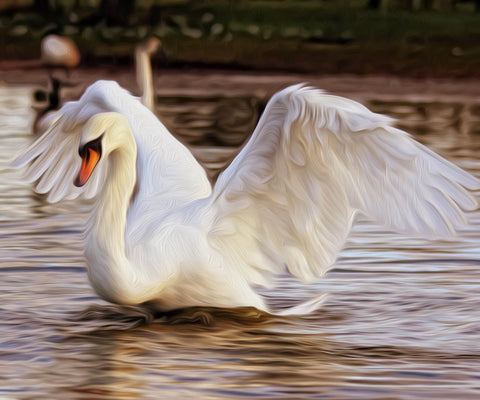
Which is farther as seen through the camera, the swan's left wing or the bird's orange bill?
the bird's orange bill

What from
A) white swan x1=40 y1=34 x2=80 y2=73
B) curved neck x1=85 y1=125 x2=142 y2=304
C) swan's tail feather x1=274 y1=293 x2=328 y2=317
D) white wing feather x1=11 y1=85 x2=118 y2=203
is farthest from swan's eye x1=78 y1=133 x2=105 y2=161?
white swan x1=40 y1=34 x2=80 y2=73

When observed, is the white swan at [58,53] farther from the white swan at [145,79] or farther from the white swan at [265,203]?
the white swan at [265,203]

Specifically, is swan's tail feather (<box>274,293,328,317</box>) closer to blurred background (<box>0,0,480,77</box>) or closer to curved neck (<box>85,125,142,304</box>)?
curved neck (<box>85,125,142,304</box>)

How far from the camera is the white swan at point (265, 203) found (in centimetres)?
657

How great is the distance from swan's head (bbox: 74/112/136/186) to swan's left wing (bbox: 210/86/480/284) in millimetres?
569

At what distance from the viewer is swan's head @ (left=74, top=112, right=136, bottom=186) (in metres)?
6.78

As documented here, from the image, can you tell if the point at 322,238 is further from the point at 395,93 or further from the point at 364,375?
the point at 395,93

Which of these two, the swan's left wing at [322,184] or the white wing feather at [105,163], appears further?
the white wing feather at [105,163]

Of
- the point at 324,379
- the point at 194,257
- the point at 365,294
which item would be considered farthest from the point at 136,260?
the point at 365,294

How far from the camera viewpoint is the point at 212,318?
295 inches

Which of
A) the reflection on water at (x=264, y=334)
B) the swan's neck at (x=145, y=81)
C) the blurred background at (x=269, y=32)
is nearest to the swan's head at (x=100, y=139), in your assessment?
the reflection on water at (x=264, y=334)

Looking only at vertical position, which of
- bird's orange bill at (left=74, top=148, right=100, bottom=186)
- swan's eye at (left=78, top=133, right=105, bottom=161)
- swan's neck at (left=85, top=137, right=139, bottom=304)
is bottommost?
swan's neck at (left=85, top=137, right=139, bottom=304)

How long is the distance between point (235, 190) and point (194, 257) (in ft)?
1.41

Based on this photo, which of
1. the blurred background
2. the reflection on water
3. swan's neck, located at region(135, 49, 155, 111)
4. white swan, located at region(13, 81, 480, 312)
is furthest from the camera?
the blurred background
